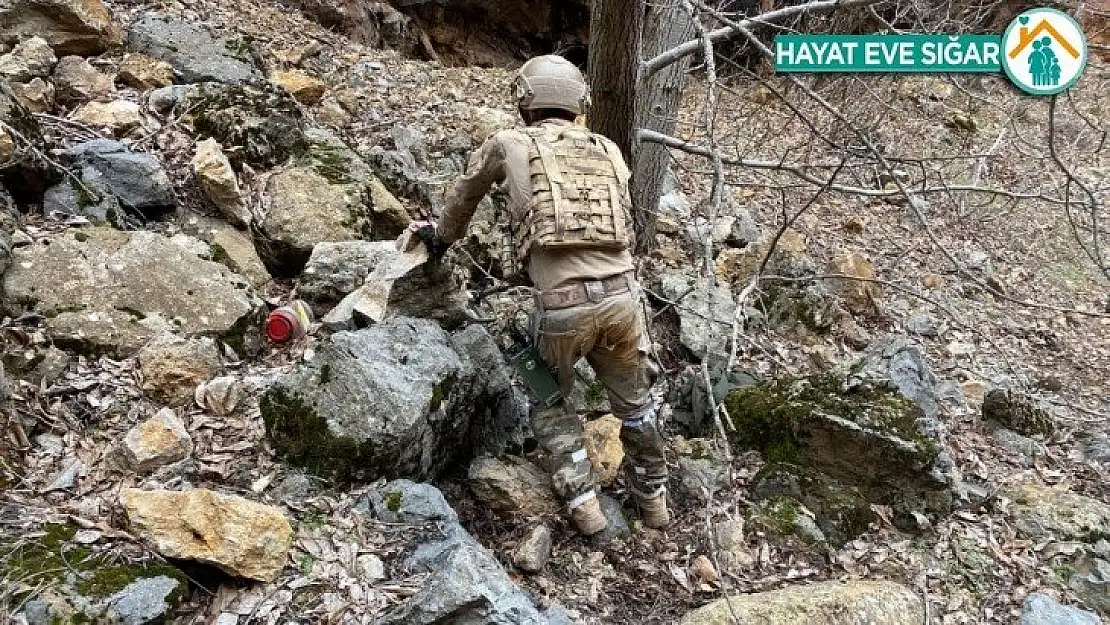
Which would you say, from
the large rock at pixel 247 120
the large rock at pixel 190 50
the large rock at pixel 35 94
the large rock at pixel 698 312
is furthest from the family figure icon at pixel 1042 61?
the large rock at pixel 35 94

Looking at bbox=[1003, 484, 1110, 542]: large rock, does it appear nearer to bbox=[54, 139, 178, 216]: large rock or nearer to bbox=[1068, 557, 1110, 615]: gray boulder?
bbox=[1068, 557, 1110, 615]: gray boulder

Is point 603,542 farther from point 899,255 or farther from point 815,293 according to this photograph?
point 899,255

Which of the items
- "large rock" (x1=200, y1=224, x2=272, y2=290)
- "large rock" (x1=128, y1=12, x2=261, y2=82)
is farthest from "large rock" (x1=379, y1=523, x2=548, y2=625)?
"large rock" (x1=128, y1=12, x2=261, y2=82)

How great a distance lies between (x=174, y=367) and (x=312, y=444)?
3.00 feet

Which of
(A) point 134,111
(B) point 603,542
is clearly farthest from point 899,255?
(A) point 134,111

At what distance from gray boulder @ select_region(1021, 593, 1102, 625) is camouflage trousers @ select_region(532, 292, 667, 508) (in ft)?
6.27

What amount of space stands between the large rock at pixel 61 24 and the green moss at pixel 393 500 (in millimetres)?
4638

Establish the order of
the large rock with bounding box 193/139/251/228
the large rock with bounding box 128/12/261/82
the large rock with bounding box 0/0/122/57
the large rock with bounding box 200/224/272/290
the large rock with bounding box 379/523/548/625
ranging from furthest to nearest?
the large rock with bounding box 128/12/261/82, the large rock with bounding box 0/0/122/57, the large rock with bounding box 193/139/251/228, the large rock with bounding box 200/224/272/290, the large rock with bounding box 379/523/548/625

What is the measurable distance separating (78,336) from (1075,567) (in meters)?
5.28

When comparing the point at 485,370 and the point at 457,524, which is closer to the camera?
the point at 457,524

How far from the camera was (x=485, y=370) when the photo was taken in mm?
3801

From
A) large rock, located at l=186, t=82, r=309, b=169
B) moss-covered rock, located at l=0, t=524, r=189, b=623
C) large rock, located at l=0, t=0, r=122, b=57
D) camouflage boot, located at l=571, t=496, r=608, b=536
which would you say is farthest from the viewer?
large rock, located at l=0, t=0, r=122, b=57

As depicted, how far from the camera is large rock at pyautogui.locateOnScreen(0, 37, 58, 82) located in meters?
4.78

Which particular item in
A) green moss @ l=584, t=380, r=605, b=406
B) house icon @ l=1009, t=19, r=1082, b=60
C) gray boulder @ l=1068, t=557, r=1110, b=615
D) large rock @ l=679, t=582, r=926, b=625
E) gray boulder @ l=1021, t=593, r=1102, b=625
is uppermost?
house icon @ l=1009, t=19, r=1082, b=60
